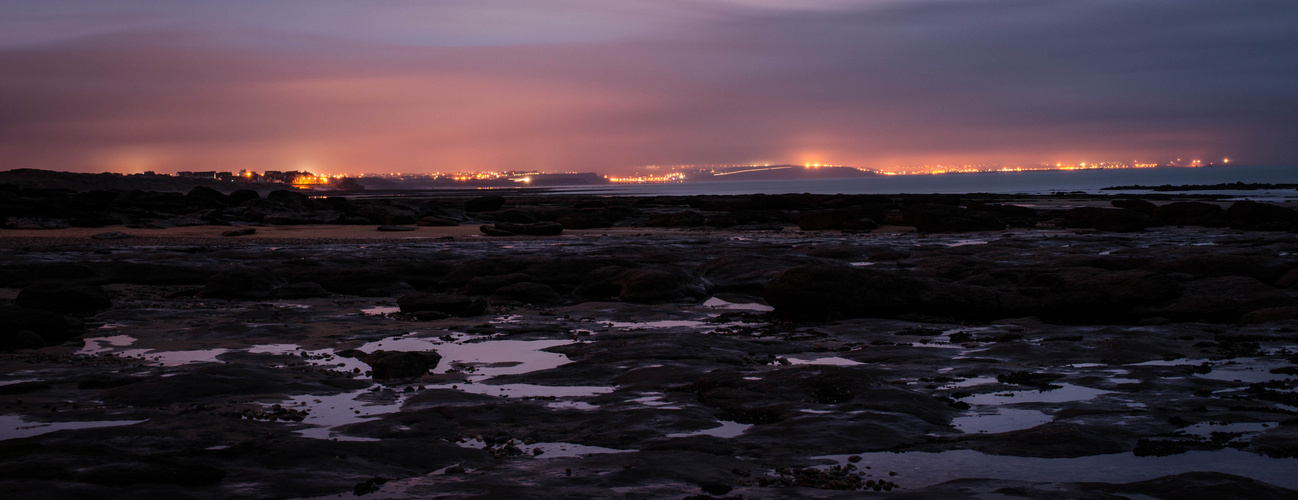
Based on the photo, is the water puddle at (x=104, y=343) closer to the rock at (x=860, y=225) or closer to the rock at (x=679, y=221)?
the rock at (x=679, y=221)

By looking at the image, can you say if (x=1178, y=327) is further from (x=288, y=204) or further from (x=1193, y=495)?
(x=288, y=204)

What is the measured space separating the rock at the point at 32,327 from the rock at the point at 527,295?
19.3 feet

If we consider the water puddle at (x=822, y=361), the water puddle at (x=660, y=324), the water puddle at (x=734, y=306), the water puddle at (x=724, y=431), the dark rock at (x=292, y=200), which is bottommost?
the water puddle at (x=734, y=306)

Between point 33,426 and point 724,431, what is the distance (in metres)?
5.08

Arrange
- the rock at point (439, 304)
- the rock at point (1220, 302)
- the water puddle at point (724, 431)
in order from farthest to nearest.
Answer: the rock at point (439, 304)
the rock at point (1220, 302)
the water puddle at point (724, 431)

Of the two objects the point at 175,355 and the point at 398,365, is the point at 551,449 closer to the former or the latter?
the point at 398,365

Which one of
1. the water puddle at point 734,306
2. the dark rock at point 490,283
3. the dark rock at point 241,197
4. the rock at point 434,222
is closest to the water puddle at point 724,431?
the water puddle at point 734,306

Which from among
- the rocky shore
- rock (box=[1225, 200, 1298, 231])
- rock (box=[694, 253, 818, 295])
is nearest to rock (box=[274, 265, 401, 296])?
the rocky shore

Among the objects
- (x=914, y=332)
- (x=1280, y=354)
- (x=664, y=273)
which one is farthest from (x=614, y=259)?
(x=1280, y=354)

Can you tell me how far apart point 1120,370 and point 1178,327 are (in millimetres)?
3242

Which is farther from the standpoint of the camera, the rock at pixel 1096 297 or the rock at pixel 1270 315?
the rock at pixel 1096 297

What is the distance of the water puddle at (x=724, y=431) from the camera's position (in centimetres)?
654

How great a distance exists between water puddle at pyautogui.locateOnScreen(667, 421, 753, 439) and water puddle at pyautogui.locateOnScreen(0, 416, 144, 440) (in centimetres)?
407

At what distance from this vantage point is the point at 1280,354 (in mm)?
9461
